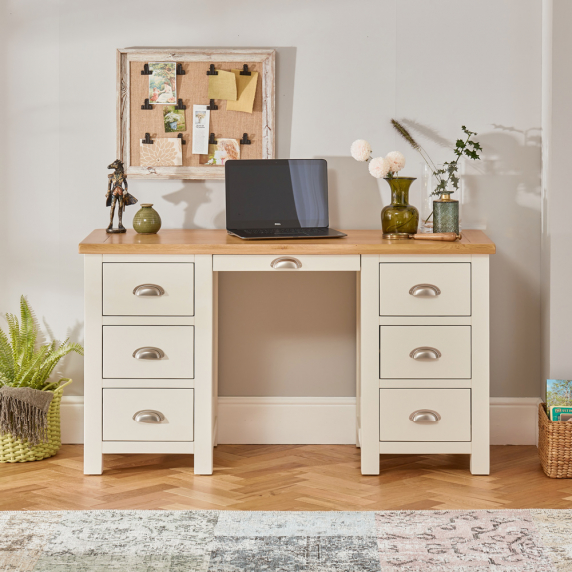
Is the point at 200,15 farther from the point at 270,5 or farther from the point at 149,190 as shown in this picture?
the point at 149,190

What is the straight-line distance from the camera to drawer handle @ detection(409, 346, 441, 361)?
8.40 feet

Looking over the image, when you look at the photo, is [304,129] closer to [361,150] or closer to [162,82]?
[361,150]

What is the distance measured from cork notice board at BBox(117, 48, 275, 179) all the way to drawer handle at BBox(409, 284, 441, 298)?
2.80 feet

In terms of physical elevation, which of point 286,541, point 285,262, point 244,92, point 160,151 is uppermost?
point 244,92

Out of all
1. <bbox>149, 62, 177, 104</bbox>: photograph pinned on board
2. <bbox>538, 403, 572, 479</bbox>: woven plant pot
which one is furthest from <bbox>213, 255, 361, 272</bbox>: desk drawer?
<bbox>538, 403, 572, 479</bbox>: woven plant pot

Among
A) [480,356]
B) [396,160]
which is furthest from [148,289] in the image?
[480,356]

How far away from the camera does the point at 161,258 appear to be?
2545 mm

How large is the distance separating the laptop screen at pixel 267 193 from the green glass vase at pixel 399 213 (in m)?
0.33

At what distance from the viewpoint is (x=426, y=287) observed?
8.36ft

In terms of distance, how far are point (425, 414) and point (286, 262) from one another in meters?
0.75

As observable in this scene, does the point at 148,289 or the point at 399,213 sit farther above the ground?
the point at 399,213

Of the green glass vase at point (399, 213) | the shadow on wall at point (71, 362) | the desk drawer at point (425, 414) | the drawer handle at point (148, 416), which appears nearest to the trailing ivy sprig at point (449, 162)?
the green glass vase at point (399, 213)

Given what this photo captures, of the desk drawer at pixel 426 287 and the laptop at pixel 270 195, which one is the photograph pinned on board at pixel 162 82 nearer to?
the laptop at pixel 270 195

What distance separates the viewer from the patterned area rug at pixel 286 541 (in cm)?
196
